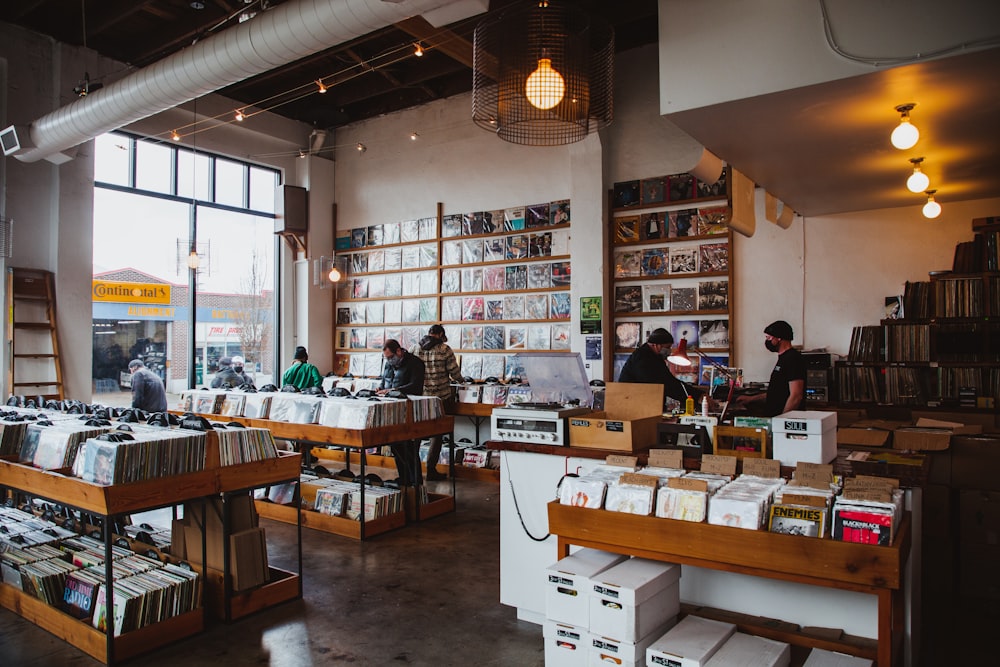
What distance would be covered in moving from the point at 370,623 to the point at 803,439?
2.58m

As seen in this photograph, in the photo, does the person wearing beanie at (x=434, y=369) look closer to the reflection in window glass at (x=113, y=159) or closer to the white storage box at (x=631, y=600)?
the reflection in window glass at (x=113, y=159)

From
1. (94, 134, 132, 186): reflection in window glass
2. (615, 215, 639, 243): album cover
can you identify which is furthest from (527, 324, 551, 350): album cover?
(94, 134, 132, 186): reflection in window glass

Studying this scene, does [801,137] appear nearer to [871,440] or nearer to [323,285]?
[871,440]

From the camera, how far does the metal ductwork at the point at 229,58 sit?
4828mm

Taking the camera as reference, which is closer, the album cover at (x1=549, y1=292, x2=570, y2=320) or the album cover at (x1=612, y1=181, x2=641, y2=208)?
the album cover at (x1=612, y1=181, x2=641, y2=208)

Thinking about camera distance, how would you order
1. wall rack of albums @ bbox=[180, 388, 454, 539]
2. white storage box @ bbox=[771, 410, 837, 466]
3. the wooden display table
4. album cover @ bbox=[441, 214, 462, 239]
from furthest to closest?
album cover @ bbox=[441, 214, 462, 239]
wall rack of albums @ bbox=[180, 388, 454, 539]
white storage box @ bbox=[771, 410, 837, 466]
the wooden display table

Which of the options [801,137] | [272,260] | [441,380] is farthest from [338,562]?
[272,260]

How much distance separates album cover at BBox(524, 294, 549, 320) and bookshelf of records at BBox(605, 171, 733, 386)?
101 centimetres

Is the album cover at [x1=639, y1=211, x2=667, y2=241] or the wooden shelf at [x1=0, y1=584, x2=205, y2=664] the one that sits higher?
the album cover at [x1=639, y1=211, x2=667, y2=241]

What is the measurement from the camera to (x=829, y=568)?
7.68ft

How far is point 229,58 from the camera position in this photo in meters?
5.62

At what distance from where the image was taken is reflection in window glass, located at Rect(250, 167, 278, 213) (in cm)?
1041

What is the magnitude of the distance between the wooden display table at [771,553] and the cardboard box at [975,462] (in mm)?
1817

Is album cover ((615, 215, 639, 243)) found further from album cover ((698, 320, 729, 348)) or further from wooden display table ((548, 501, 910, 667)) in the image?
wooden display table ((548, 501, 910, 667))
